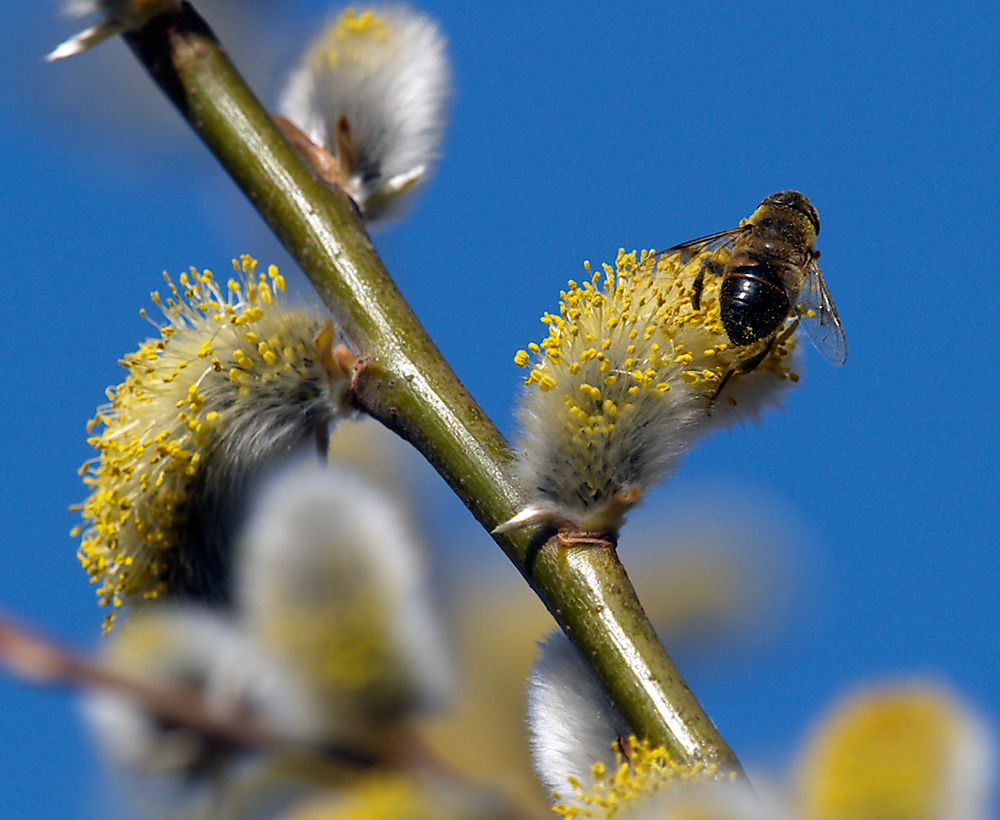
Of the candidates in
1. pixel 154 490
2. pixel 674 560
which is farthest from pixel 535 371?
pixel 674 560

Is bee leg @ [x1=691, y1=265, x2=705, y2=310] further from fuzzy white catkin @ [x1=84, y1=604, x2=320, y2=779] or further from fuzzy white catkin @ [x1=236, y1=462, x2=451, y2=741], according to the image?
fuzzy white catkin @ [x1=84, y1=604, x2=320, y2=779]

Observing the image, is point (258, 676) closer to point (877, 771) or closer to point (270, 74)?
point (877, 771)

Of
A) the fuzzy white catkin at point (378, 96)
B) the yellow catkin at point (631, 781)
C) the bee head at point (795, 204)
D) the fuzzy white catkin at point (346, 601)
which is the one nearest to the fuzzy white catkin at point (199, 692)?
the fuzzy white catkin at point (346, 601)

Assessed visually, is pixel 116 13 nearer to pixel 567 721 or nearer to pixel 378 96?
pixel 378 96

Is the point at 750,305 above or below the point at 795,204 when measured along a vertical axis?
below

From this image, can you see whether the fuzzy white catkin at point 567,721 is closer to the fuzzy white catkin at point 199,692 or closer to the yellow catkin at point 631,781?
the yellow catkin at point 631,781

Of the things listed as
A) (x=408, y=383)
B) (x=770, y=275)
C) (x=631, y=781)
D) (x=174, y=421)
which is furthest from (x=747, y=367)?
(x=174, y=421)
